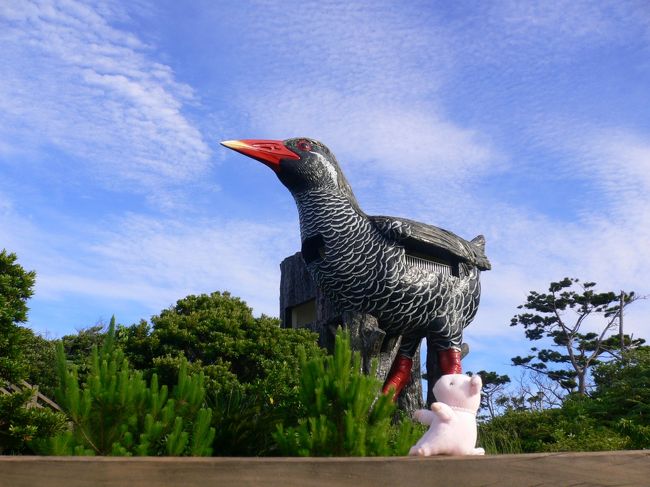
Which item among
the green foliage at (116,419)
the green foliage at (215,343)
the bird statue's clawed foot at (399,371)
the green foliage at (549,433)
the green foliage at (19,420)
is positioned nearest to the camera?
the green foliage at (116,419)

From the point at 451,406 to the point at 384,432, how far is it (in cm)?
32

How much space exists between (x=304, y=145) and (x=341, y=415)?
12.7 feet

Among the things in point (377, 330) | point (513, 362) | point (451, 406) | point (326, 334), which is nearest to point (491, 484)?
point (451, 406)

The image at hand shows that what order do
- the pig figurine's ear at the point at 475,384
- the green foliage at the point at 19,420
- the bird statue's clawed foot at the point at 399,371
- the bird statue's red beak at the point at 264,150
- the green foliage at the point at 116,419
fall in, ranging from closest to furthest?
the green foliage at the point at 116,419, the pig figurine's ear at the point at 475,384, the green foliage at the point at 19,420, the bird statue's red beak at the point at 264,150, the bird statue's clawed foot at the point at 399,371

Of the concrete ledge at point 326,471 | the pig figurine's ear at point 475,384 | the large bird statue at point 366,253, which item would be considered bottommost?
the concrete ledge at point 326,471

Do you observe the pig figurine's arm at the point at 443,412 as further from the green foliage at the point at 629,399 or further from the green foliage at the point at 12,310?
the green foliage at the point at 629,399

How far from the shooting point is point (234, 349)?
7000mm

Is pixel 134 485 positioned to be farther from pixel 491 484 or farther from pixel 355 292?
pixel 355 292

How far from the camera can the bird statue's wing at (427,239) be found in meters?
6.57

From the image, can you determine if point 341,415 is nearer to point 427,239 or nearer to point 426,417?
point 426,417

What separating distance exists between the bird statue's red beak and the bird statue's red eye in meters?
0.10

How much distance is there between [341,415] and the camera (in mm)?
3008

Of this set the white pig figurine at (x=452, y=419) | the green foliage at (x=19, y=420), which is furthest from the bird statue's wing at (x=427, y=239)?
the white pig figurine at (x=452, y=419)

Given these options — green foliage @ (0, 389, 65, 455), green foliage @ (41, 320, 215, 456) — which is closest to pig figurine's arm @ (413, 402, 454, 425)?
green foliage @ (41, 320, 215, 456)
